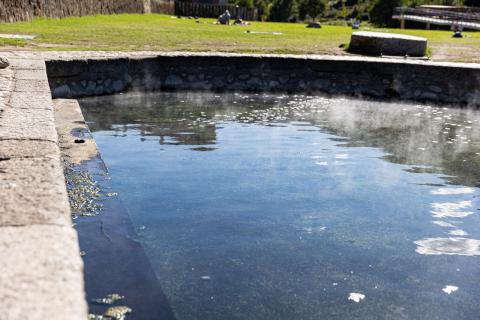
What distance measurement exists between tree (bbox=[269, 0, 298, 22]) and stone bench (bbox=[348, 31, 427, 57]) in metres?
36.5

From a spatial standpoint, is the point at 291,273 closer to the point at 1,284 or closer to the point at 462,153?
the point at 1,284

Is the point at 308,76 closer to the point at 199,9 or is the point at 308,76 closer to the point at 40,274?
the point at 40,274

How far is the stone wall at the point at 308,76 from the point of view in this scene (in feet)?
33.1

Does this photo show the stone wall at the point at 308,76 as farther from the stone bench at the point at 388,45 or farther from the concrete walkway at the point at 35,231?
the concrete walkway at the point at 35,231

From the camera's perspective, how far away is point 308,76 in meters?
10.8

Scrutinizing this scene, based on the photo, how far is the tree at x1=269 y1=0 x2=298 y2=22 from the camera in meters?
49.7

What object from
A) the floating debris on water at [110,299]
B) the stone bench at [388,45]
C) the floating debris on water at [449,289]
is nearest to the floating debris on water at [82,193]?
the floating debris on water at [110,299]

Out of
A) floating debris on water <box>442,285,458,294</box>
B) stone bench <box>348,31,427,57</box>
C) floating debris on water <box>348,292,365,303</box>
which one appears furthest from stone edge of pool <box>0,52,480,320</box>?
stone bench <box>348,31,427,57</box>

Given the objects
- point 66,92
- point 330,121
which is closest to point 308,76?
point 330,121

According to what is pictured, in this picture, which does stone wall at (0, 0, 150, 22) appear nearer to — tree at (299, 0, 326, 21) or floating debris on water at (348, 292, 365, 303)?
floating debris on water at (348, 292, 365, 303)

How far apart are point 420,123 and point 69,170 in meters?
5.70

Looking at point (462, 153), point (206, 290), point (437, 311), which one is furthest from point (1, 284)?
point (462, 153)

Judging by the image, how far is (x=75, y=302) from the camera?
1.61 m

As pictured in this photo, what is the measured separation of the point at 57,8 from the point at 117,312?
2039 cm
